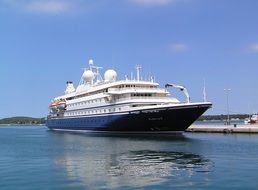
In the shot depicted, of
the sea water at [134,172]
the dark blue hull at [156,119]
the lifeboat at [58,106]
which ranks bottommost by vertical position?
the sea water at [134,172]

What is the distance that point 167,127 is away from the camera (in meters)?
69.6

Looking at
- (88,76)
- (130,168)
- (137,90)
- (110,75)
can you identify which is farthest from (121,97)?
(130,168)

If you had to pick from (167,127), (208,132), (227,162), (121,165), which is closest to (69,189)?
(121,165)

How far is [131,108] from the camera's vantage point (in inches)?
2825

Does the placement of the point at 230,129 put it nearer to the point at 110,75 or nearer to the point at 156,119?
the point at 156,119

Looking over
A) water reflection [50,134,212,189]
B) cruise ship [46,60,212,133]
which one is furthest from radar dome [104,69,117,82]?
water reflection [50,134,212,189]

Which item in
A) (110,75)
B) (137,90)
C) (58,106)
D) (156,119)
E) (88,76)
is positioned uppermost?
(88,76)

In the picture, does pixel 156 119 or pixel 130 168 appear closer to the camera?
pixel 130 168

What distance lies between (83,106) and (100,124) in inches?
466

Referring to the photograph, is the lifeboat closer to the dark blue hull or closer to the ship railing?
the dark blue hull

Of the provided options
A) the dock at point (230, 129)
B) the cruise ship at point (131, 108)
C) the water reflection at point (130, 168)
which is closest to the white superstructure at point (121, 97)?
the cruise ship at point (131, 108)

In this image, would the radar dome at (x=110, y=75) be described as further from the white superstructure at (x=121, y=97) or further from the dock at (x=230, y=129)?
the dock at (x=230, y=129)

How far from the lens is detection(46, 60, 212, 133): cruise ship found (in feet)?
223

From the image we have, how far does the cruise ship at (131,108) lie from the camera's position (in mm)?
68000
